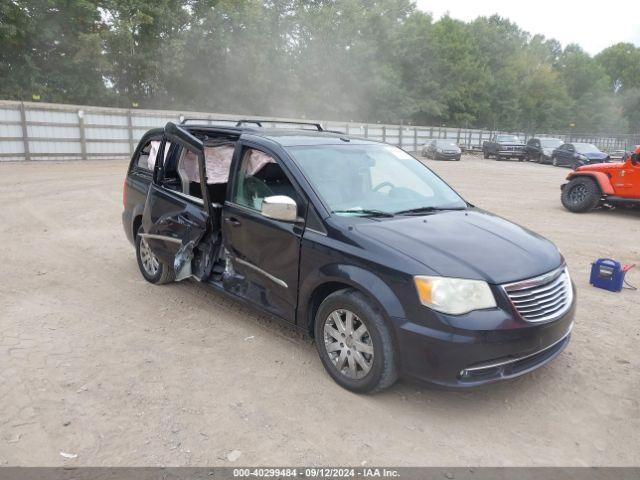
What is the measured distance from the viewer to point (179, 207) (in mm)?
4926

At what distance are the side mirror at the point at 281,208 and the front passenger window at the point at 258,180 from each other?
0.89 ft

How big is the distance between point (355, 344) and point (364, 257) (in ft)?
1.92

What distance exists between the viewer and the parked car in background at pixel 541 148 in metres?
29.6

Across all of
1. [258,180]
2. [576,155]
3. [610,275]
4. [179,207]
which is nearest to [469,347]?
[258,180]

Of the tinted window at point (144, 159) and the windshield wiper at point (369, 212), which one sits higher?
the tinted window at point (144, 159)

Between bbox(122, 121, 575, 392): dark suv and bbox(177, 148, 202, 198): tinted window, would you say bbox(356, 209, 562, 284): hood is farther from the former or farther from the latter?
bbox(177, 148, 202, 198): tinted window

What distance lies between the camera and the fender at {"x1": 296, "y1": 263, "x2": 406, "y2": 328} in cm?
311

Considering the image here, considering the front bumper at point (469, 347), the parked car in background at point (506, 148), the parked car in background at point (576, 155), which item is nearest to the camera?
the front bumper at point (469, 347)

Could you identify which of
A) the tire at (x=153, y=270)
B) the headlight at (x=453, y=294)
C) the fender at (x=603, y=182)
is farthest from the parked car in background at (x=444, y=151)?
the headlight at (x=453, y=294)

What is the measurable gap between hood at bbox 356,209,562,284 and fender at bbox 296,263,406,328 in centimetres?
25

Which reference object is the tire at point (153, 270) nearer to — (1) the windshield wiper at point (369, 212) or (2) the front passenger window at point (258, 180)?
(2) the front passenger window at point (258, 180)

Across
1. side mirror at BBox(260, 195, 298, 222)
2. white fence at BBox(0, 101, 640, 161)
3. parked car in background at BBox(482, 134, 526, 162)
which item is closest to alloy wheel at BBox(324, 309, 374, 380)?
side mirror at BBox(260, 195, 298, 222)

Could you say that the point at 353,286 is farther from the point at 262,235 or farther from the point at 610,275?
the point at 610,275

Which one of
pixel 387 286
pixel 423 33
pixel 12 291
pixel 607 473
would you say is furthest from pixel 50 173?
pixel 423 33
